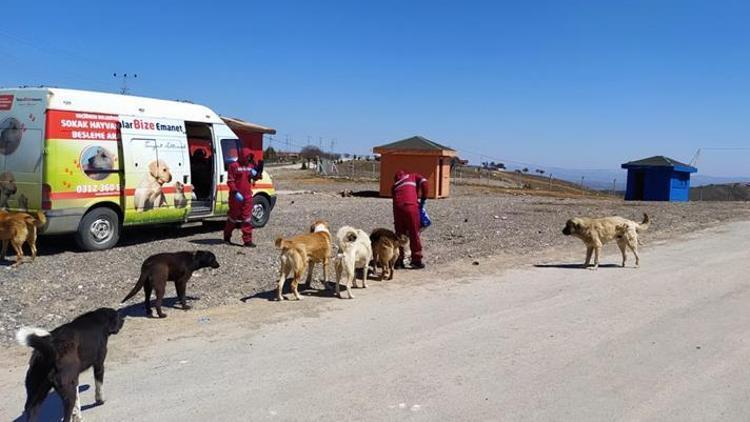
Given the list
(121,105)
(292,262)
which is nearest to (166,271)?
(292,262)

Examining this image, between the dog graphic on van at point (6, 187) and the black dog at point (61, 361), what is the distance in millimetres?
7193

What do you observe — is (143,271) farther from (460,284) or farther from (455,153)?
(455,153)

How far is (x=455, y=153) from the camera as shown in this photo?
1271 inches

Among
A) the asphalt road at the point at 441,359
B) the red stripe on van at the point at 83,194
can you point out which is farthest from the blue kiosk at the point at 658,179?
the red stripe on van at the point at 83,194

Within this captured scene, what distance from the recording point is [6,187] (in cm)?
1081

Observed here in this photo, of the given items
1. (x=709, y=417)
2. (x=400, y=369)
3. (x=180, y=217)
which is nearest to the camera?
(x=709, y=417)

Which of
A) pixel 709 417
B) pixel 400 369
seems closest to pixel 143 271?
pixel 400 369

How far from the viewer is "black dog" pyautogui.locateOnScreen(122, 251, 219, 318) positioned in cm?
747

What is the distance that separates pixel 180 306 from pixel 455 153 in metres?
25.3

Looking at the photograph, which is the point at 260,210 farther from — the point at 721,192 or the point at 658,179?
the point at 721,192

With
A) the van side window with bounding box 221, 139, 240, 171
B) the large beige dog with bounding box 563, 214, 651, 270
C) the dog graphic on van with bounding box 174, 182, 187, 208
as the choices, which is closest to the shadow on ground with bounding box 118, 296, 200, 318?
the dog graphic on van with bounding box 174, 182, 187, 208

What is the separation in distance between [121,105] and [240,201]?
2767 mm

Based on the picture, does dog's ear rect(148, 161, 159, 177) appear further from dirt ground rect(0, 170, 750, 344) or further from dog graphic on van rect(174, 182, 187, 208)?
dirt ground rect(0, 170, 750, 344)

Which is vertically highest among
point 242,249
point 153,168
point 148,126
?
point 148,126
